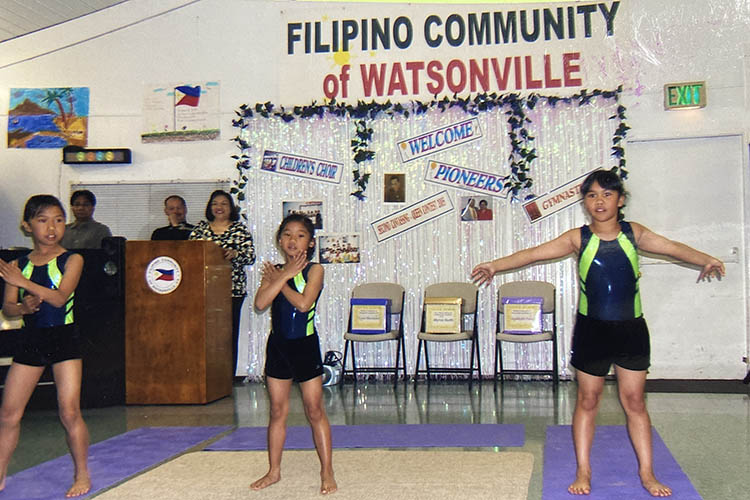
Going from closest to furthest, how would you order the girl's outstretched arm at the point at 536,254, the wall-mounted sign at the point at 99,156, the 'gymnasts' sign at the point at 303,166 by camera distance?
the girl's outstretched arm at the point at 536,254 → the 'gymnasts' sign at the point at 303,166 → the wall-mounted sign at the point at 99,156

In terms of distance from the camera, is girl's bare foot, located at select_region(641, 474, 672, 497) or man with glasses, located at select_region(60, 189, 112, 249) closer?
girl's bare foot, located at select_region(641, 474, 672, 497)

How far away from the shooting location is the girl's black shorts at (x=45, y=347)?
11.8 ft

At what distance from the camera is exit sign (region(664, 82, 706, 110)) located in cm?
705

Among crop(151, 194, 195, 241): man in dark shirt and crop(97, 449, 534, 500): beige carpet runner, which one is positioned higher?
crop(151, 194, 195, 241): man in dark shirt

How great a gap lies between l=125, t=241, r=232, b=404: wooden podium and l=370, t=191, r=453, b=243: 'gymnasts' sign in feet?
6.38

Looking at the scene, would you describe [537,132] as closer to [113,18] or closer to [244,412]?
[244,412]

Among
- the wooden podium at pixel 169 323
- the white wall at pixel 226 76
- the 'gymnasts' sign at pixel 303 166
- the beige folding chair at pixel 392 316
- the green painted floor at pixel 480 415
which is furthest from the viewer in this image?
the 'gymnasts' sign at pixel 303 166

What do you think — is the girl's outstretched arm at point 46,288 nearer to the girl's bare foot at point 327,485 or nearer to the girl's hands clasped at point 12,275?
the girl's hands clasped at point 12,275

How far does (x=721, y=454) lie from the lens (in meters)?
4.14

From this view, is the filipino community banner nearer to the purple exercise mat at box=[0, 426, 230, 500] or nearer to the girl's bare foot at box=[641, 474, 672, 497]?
the purple exercise mat at box=[0, 426, 230, 500]

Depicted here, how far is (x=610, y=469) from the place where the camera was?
3.82 metres

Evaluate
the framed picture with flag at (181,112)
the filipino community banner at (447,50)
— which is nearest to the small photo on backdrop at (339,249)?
the filipino community banner at (447,50)

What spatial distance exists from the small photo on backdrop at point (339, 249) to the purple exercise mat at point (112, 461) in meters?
2.72

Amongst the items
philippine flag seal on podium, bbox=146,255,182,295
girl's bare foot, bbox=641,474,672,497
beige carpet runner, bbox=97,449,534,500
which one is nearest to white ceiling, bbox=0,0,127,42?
philippine flag seal on podium, bbox=146,255,182,295
